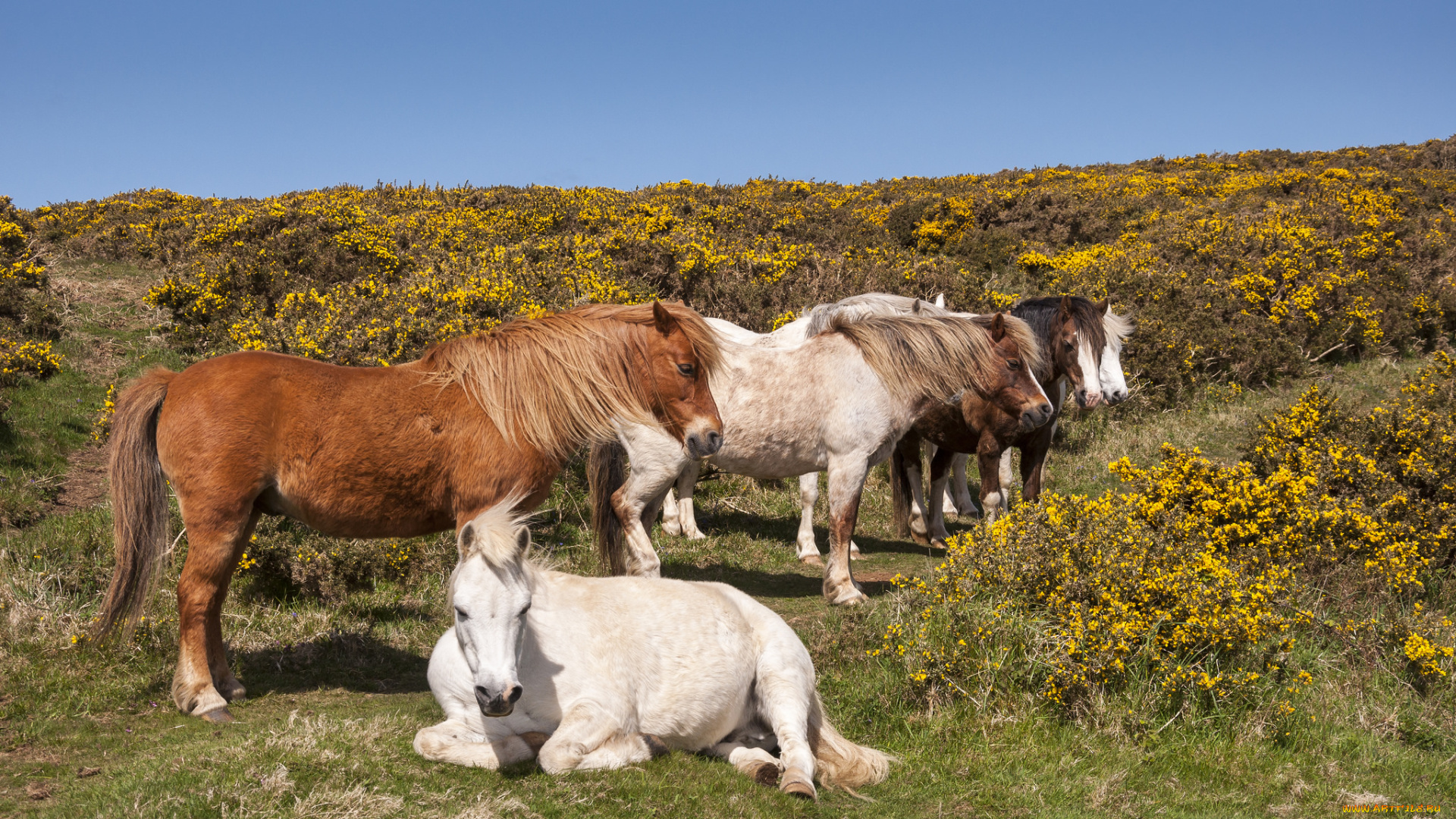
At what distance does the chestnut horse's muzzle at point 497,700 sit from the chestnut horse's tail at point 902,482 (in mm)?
6421

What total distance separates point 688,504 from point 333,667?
4.06 meters

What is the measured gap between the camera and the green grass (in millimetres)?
3719

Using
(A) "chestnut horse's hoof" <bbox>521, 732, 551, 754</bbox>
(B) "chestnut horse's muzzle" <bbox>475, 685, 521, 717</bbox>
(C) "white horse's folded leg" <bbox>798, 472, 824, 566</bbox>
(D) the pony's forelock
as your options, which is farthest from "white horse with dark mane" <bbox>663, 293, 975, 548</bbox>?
(B) "chestnut horse's muzzle" <bbox>475, 685, 521, 717</bbox>

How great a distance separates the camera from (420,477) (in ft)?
16.5

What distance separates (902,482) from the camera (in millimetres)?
9625

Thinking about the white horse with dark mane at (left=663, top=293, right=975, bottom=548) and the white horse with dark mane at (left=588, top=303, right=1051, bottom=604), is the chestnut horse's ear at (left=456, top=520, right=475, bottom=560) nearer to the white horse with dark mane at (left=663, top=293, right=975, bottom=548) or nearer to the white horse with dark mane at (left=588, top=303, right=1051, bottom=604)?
the white horse with dark mane at (left=588, top=303, right=1051, bottom=604)

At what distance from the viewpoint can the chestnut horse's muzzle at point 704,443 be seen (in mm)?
5492

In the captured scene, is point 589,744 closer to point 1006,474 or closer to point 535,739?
point 535,739

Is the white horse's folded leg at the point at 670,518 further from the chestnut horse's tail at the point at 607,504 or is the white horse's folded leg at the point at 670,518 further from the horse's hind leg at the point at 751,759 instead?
the horse's hind leg at the point at 751,759

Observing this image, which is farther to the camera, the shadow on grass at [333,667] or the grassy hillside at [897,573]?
the shadow on grass at [333,667]

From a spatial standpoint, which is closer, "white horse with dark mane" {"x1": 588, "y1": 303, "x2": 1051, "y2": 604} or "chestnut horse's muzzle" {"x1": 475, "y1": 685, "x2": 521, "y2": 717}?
"chestnut horse's muzzle" {"x1": 475, "y1": 685, "x2": 521, "y2": 717}

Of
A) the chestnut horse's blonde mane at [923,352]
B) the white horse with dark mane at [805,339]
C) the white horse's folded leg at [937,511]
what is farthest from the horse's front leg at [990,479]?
the white horse with dark mane at [805,339]

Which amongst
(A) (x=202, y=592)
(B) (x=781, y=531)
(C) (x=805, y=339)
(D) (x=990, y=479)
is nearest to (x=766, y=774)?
(A) (x=202, y=592)

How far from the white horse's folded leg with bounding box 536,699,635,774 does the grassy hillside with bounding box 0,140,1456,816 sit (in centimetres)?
9
